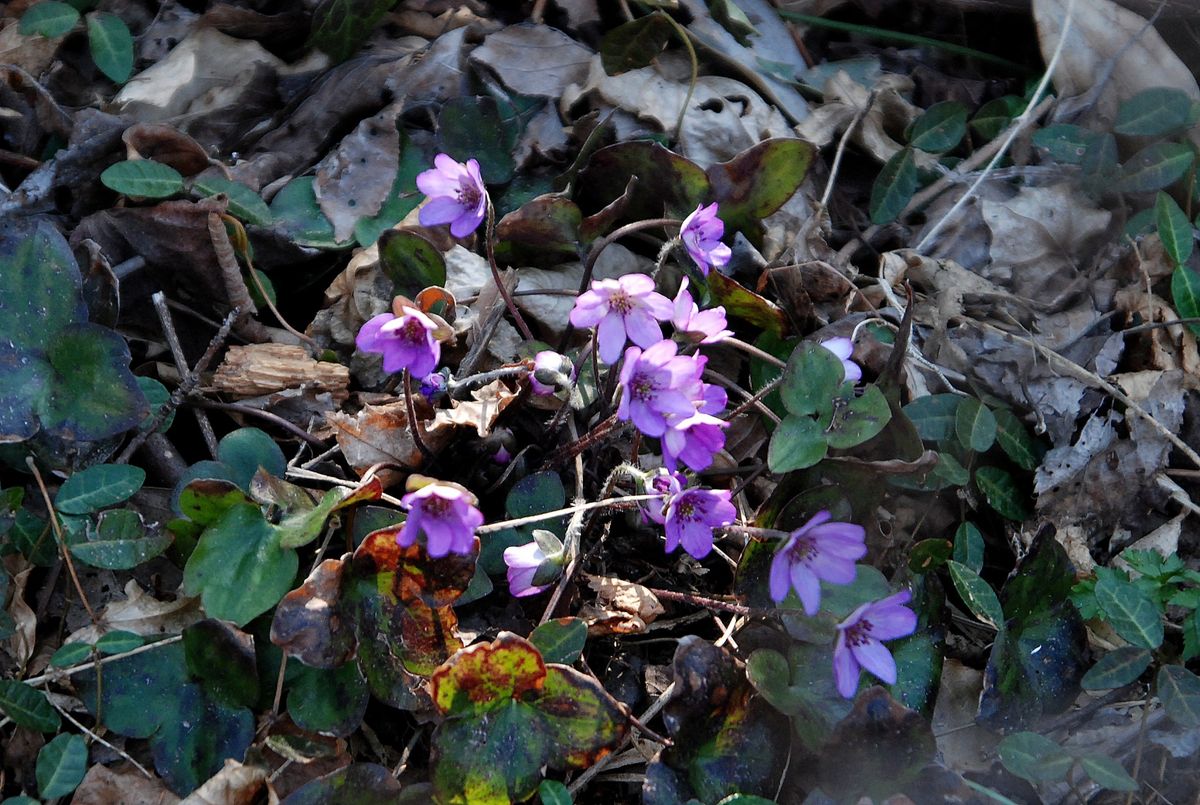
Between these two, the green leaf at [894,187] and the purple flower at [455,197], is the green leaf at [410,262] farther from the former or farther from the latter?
the green leaf at [894,187]

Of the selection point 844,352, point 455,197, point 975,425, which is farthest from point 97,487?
point 975,425

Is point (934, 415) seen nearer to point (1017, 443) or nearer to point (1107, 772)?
point (1017, 443)

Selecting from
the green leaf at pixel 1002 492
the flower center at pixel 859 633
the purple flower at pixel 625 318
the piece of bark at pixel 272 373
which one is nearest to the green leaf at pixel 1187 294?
the green leaf at pixel 1002 492

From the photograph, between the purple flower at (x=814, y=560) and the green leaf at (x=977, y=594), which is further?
the green leaf at (x=977, y=594)

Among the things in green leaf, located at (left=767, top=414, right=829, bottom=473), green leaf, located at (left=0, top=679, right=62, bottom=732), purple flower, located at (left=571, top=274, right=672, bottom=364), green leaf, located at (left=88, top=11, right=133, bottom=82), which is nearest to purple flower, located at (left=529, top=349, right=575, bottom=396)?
purple flower, located at (left=571, top=274, right=672, bottom=364)

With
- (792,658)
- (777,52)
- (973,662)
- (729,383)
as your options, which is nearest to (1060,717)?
(973,662)

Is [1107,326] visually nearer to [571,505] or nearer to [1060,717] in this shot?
[1060,717]
